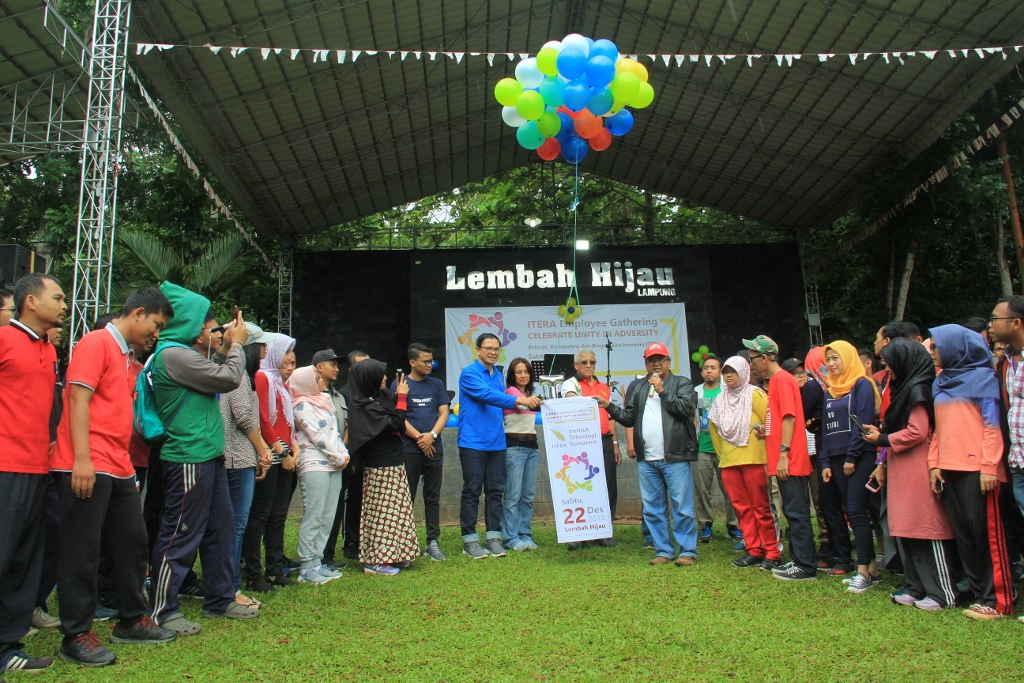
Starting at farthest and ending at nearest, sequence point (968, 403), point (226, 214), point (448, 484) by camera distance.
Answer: point (226, 214) → point (448, 484) → point (968, 403)

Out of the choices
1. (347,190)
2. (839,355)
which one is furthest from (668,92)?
(839,355)

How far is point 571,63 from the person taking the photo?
6.60 m

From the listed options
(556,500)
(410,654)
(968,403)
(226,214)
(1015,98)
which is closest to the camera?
(410,654)

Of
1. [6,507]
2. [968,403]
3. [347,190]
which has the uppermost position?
[347,190]

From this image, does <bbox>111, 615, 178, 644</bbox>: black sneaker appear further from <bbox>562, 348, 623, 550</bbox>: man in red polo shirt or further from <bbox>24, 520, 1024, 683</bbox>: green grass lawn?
<bbox>562, 348, 623, 550</bbox>: man in red polo shirt

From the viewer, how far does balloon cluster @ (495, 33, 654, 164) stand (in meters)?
6.69

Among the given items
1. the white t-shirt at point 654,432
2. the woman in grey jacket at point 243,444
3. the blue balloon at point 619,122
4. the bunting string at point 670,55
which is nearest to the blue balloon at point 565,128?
the blue balloon at point 619,122

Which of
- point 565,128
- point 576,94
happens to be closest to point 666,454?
point 576,94

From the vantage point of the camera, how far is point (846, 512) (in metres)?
4.87

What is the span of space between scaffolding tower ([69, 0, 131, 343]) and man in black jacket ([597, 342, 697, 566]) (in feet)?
19.5

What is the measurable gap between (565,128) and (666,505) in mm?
3665

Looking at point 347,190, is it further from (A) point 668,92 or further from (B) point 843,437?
(B) point 843,437

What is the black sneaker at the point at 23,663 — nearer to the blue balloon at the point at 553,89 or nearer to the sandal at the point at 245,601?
the sandal at the point at 245,601

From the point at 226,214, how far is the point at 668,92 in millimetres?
7996
